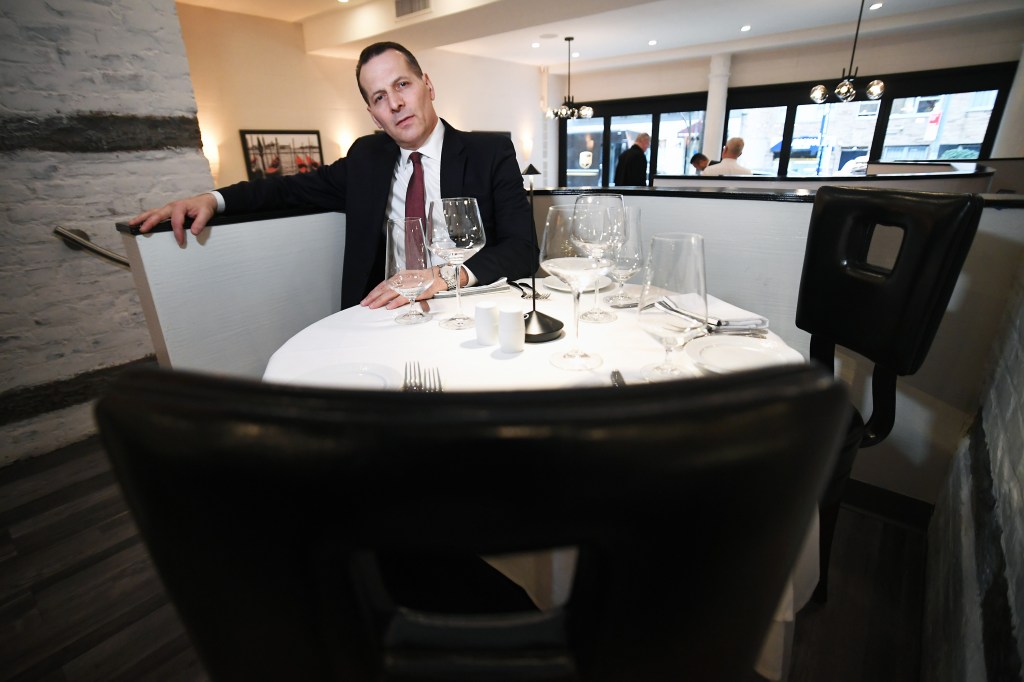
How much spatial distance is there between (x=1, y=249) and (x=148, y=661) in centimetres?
182

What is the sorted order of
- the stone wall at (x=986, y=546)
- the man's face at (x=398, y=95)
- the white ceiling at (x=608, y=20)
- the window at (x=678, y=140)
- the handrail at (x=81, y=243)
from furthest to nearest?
the window at (x=678, y=140), the white ceiling at (x=608, y=20), the handrail at (x=81, y=243), the man's face at (x=398, y=95), the stone wall at (x=986, y=546)

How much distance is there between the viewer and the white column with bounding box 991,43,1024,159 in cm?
574

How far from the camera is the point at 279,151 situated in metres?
6.25

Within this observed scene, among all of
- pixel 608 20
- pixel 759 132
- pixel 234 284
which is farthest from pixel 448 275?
pixel 759 132

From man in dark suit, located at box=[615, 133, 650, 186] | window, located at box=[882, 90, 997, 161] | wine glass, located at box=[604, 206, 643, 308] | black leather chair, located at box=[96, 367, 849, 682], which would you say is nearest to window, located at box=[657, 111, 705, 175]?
man in dark suit, located at box=[615, 133, 650, 186]

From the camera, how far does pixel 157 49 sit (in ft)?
7.22

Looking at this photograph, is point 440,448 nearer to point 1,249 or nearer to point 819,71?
point 1,249

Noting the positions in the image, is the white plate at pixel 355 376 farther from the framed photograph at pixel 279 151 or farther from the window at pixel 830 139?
the window at pixel 830 139

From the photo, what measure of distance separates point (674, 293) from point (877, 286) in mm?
669

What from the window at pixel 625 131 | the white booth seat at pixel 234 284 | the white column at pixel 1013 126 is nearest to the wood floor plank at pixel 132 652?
the white booth seat at pixel 234 284

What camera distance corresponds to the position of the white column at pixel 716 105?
827 centimetres

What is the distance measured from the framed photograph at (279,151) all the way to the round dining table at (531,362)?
18.6ft

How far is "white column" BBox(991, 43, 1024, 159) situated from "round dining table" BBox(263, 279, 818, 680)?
7.43 metres

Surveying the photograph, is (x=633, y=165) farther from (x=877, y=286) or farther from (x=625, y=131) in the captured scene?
(x=877, y=286)
